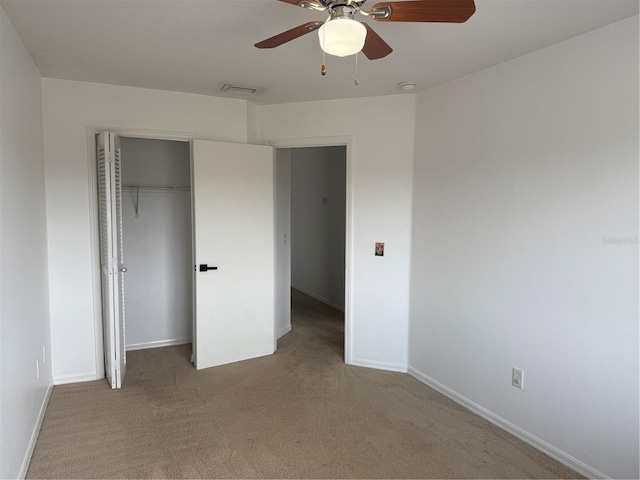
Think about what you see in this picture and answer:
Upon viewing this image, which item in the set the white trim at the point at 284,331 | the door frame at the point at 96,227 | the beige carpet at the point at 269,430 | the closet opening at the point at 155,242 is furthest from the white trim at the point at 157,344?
the white trim at the point at 284,331

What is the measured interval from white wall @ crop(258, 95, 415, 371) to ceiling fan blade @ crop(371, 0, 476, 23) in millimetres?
2023

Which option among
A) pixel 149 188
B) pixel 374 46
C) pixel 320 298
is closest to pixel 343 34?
pixel 374 46

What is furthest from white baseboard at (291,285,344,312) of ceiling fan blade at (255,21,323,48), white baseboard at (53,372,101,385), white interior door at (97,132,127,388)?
ceiling fan blade at (255,21,323,48)

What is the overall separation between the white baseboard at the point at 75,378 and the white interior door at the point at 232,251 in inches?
32.3

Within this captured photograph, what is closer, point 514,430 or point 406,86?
point 514,430

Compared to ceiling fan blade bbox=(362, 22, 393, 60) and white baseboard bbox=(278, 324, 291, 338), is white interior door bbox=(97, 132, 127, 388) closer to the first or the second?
white baseboard bbox=(278, 324, 291, 338)

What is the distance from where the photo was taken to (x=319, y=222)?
6285mm

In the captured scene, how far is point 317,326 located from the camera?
16.6ft

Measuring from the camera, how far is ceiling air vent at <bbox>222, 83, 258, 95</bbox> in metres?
3.43

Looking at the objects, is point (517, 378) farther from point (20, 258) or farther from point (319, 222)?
point (319, 222)

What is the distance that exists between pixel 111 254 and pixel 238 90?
1651 mm

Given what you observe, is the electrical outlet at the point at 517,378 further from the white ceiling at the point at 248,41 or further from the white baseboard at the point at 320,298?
the white baseboard at the point at 320,298

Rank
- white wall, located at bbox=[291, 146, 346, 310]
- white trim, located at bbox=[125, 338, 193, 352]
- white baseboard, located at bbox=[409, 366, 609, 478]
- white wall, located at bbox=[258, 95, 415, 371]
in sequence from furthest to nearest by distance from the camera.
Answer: white wall, located at bbox=[291, 146, 346, 310] → white trim, located at bbox=[125, 338, 193, 352] → white wall, located at bbox=[258, 95, 415, 371] → white baseboard, located at bbox=[409, 366, 609, 478]

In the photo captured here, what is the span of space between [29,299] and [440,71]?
3.06 meters
